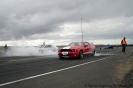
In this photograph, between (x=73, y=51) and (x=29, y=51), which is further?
(x=29, y=51)

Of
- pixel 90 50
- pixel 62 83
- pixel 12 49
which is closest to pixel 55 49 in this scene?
pixel 12 49

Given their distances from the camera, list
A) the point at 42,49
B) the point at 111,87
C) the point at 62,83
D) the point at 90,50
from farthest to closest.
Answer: the point at 42,49 → the point at 90,50 → the point at 62,83 → the point at 111,87

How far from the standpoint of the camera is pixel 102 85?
4.87 meters

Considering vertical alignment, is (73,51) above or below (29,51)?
above

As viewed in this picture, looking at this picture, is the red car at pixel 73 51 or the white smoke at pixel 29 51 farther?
the white smoke at pixel 29 51

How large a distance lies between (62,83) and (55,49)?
1815 cm

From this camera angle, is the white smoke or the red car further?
the white smoke

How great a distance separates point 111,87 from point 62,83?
147 centimetres

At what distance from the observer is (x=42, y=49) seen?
22.2 metres

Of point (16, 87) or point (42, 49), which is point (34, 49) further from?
point (16, 87)

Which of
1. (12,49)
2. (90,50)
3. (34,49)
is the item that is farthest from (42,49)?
(90,50)

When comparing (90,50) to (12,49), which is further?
(12,49)

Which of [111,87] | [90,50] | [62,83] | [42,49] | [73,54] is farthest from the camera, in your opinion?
[42,49]

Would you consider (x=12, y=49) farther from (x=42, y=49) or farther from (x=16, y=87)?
(x=16, y=87)
